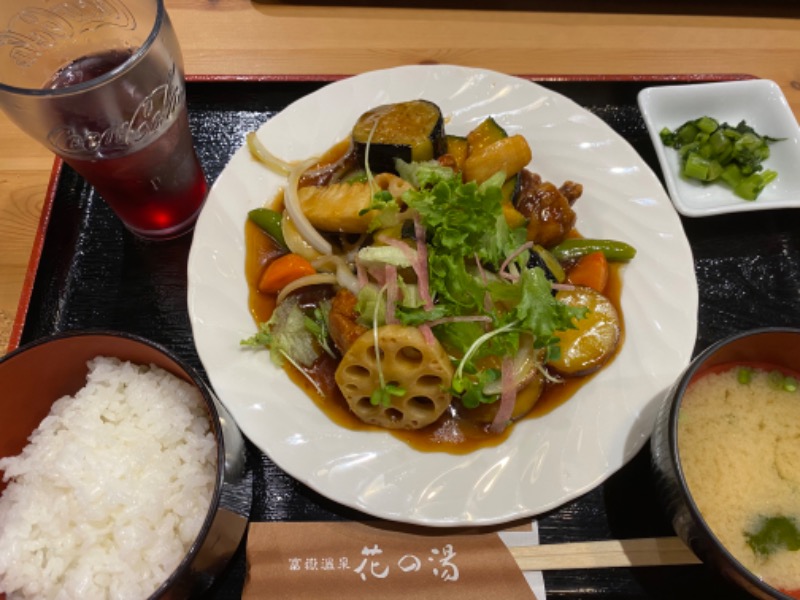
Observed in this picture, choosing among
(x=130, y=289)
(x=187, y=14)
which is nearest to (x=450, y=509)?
(x=130, y=289)

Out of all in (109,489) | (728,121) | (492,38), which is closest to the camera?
(109,489)

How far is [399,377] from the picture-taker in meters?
2.10

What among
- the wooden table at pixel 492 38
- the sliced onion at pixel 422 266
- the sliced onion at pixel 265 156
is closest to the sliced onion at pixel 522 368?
the sliced onion at pixel 422 266

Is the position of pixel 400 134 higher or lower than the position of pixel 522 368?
higher

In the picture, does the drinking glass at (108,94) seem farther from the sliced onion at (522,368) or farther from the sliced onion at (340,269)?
the sliced onion at (522,368)

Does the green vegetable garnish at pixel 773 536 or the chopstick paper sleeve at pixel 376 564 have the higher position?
the green vegetable garnish at pixel 773 536

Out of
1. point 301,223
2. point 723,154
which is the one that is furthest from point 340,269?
point 723,154

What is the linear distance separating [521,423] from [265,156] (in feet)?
5.48

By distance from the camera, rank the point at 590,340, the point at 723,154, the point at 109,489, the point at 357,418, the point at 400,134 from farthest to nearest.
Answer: the point at 723,154, the point at 400,134, the point at 590,340, the point at 357,418, the point at 109,489

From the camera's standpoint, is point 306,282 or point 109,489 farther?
point 306,282

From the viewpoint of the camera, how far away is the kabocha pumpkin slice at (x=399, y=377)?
2.07 m

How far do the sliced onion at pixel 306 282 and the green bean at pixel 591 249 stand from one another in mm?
1031

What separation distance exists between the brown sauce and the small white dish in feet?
2.44

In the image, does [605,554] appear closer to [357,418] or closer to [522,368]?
[522,368]
